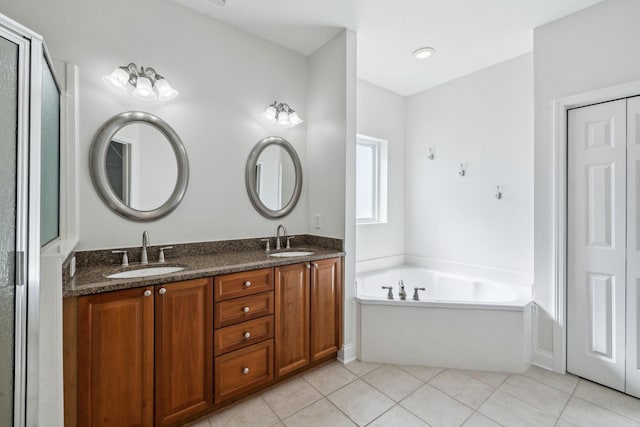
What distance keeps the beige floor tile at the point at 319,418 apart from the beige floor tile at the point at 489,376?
43.0 inches

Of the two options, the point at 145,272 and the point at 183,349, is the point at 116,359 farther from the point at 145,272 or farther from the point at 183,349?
the point at 145,272

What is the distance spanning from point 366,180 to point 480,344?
202 cm

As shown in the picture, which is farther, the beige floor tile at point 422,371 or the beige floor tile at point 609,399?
the beige floor tile at point 422,371

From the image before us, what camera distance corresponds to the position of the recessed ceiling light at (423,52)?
8.84 ft

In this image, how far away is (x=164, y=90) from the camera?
199cm

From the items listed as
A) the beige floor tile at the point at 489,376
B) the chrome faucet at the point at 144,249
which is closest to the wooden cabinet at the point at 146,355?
the chrome faucet at the point at 144,249

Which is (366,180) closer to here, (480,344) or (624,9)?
(480,344)

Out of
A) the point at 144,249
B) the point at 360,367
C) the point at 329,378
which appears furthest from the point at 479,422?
the point at 144,249

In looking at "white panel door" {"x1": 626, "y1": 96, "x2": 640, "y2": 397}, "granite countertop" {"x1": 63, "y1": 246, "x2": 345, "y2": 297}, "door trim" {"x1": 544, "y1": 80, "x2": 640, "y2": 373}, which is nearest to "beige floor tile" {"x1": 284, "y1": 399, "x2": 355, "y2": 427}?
"granite countertop" {"x1": 63, "y1": 246, "x2": 345, "y2": 297}

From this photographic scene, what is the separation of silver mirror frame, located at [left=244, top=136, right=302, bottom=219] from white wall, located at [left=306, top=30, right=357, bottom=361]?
0.16 m

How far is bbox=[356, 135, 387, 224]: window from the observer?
11.5 ft

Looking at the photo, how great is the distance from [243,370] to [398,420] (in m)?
0.99

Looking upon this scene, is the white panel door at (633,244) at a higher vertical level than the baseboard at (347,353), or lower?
higher

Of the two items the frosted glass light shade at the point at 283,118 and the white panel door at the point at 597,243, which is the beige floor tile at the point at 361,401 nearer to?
the white panel door at the point at 597,243
